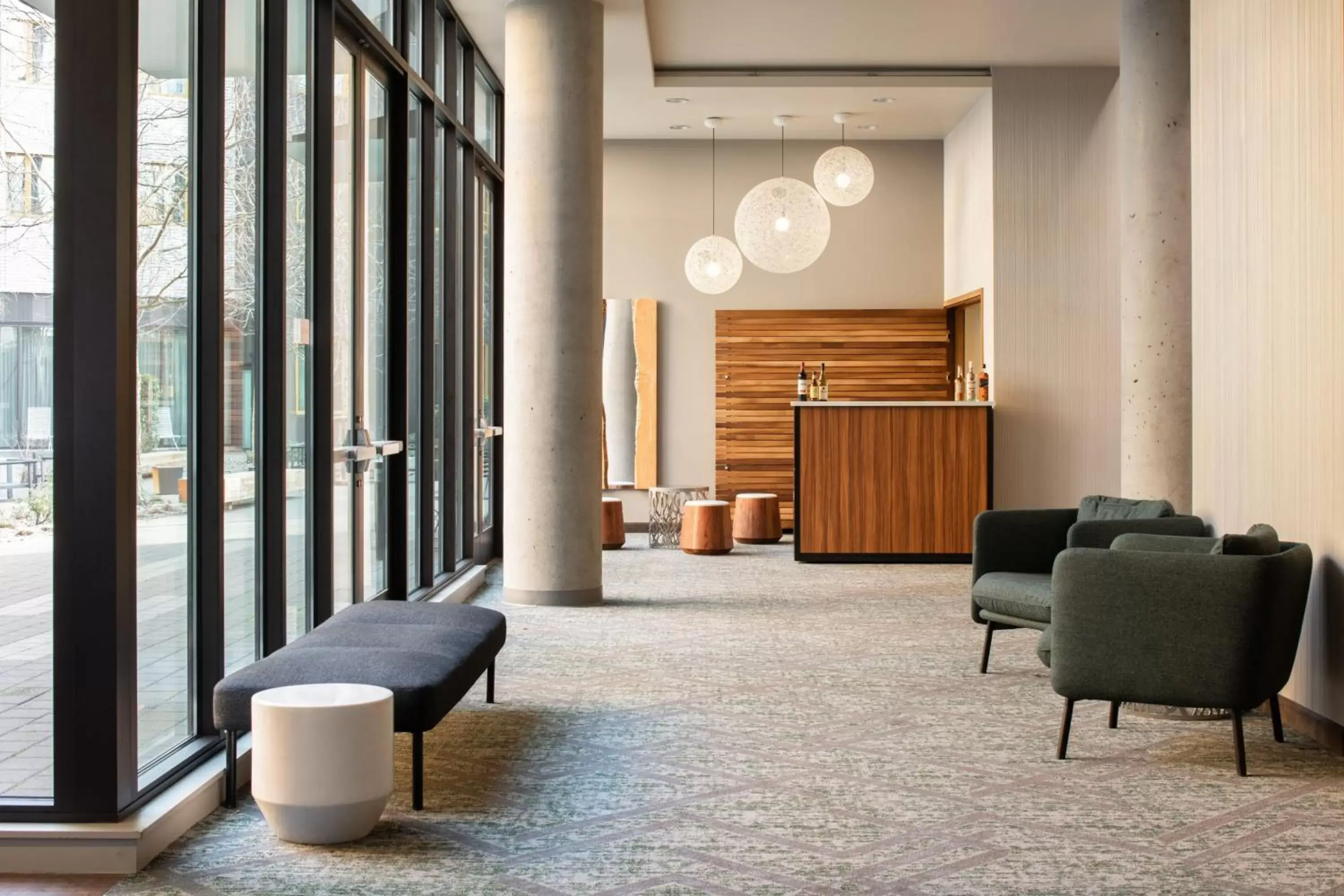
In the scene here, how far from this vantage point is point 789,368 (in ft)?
41.3

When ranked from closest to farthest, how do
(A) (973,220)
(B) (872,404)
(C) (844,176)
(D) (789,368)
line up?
(B) (872,404) < (C) (844,176) < (A) (973,220) < (D) (789,368)

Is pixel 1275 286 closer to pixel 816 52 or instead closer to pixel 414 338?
pixel 414 338

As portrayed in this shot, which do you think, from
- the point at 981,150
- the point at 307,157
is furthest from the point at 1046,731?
the point at 981,150

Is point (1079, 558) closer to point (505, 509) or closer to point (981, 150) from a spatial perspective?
point (505, 509)

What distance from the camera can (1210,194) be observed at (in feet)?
18.1

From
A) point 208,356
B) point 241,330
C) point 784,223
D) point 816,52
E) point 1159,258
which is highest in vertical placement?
point 816,52

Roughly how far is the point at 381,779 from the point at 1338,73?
372cm

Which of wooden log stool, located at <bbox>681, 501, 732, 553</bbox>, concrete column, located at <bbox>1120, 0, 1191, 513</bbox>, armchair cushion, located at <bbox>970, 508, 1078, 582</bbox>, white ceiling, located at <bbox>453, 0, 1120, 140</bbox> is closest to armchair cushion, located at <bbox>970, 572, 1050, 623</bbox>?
armchair cushion, located at <bbox>970, 508, 1078, 582</bbox>

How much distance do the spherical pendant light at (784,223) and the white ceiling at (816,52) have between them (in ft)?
3.14

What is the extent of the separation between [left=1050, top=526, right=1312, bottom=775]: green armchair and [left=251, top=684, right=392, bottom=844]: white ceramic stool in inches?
87.5

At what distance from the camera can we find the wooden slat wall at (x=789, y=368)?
12.5 metres

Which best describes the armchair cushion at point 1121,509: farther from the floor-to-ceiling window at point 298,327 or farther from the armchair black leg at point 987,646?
the floor-to-ceiling window at point 298,327

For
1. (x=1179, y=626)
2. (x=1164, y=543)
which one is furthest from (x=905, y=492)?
(x=1179, y=626)

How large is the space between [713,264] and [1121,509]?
6135 millimetres
